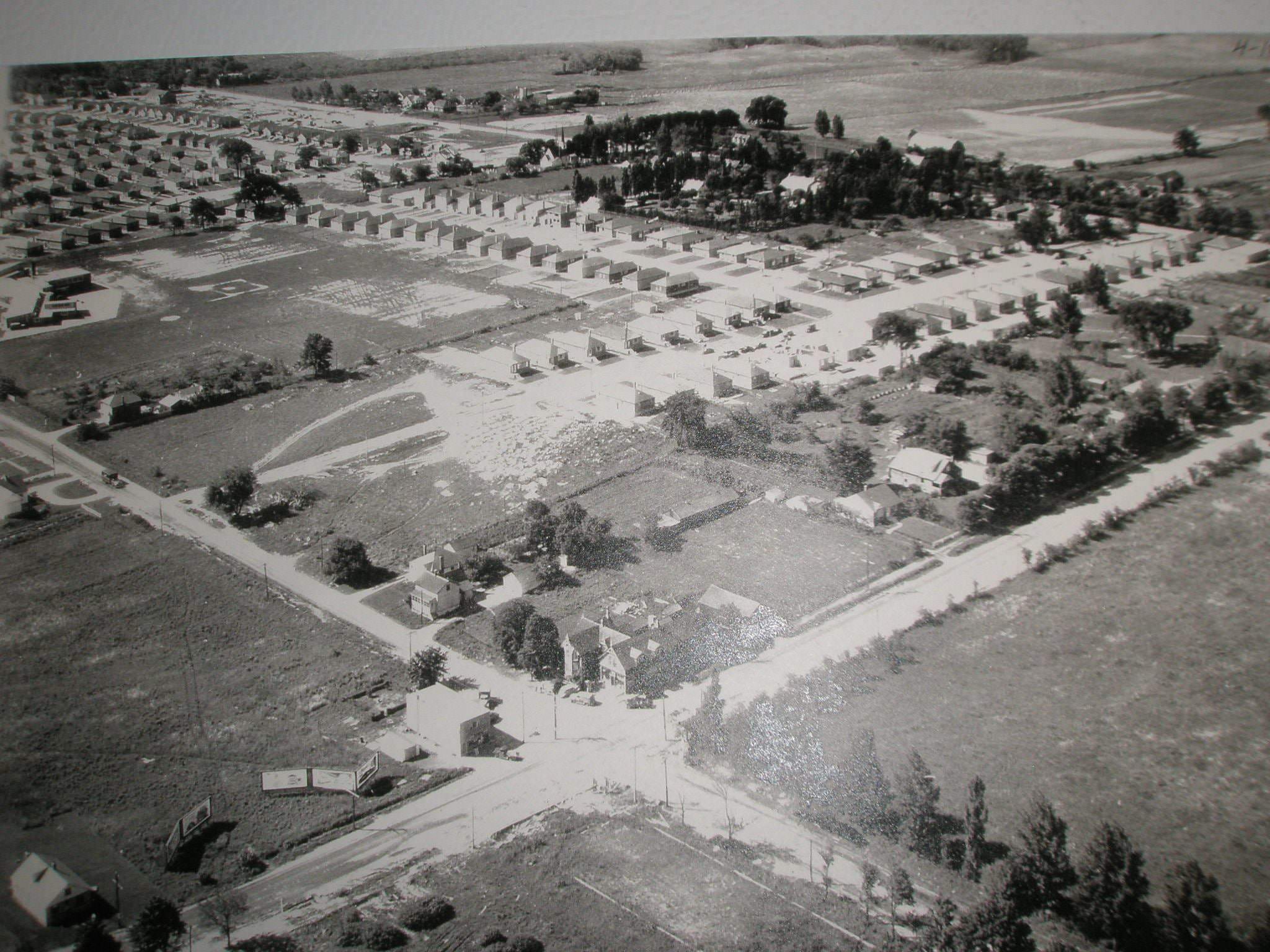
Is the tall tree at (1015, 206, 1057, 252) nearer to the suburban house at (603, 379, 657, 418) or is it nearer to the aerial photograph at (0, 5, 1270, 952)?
the aerial photograph at (0, 5, 1270, 952)

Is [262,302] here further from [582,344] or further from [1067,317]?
[1067,317]

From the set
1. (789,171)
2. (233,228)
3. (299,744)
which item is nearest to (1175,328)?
(789,171)

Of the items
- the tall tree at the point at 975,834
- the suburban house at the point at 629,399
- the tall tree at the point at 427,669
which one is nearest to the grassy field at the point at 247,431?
the suburban house at the point at 629,399

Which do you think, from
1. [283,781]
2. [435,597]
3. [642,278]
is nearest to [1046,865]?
[283,781]

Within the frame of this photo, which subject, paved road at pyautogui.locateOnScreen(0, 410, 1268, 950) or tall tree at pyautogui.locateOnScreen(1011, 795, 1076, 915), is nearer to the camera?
tall tree at pyautogui.locateOnScreen(1011, 795, 1076, 915)

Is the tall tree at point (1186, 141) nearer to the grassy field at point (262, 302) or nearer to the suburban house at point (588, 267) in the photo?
the suburban house at point (588, 267)

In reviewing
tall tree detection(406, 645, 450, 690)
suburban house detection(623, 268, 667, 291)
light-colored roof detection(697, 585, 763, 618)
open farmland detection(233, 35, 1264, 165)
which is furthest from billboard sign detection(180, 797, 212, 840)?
suburban house detection(623, 268, 667, 291)
